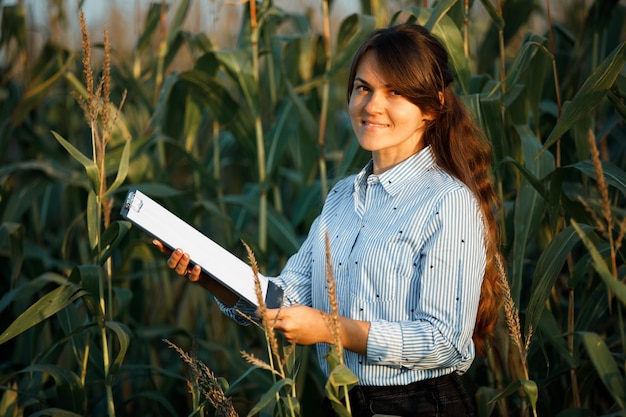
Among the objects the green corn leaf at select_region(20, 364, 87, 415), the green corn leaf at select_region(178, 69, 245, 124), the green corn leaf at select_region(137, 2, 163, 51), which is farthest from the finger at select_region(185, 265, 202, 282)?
the green corn leaf at select_region(137, 2, 163, 51)

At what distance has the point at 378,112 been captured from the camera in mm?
1991

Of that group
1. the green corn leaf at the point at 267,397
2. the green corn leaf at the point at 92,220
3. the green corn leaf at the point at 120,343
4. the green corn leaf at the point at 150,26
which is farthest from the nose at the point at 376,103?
the green corn leaf at the point at 150,26

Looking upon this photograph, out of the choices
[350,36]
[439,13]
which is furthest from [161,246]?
[350,36]

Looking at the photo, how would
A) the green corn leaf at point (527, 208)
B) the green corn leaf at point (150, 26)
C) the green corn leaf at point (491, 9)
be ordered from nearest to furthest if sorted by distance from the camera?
the green corn leaf at point (527, 208) < the green corn leaf at point (491, 9) < the green corn leaf at point (150, 26)

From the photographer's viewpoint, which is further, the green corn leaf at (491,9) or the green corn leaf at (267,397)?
the green corn leaf at (491,9)

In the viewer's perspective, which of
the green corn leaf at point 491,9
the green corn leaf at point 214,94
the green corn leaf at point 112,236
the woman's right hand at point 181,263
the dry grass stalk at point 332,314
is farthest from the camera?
the green corn leaf at point 214,94

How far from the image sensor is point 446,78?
2082 millimetres

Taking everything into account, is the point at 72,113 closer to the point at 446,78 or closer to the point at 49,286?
the point at 49,286

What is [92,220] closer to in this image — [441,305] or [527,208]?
[441,305]

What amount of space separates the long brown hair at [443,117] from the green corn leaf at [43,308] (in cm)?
93

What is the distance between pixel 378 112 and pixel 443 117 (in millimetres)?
193

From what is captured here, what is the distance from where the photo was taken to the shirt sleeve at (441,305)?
5.88 feet

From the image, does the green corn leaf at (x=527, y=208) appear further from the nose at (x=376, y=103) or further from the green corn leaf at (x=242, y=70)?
the green corn leaf at (x=242, y=70)

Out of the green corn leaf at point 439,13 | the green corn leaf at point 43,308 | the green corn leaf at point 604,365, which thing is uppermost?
the green corn leaf at point 439,13
